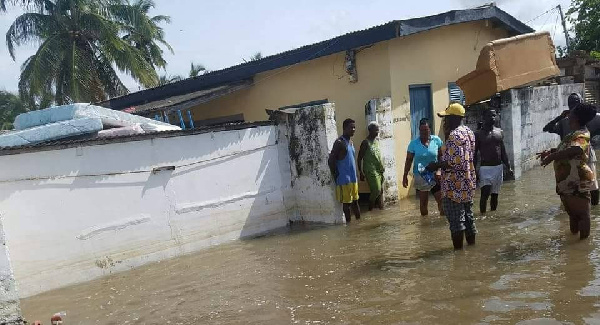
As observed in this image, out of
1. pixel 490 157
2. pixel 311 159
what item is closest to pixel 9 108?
pixel 311 159

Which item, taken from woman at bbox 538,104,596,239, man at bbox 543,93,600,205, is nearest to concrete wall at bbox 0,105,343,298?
man at bbox 543,93,600,205

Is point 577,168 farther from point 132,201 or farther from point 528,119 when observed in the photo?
point 528,119

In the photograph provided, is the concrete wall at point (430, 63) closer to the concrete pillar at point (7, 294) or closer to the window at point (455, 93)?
the window at point (455, 93)

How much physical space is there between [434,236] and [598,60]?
12882 mm

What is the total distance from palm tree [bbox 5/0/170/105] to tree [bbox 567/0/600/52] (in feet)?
62.1

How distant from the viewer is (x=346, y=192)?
25.4ft

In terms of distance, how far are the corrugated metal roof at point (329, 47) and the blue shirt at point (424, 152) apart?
7.53 ft

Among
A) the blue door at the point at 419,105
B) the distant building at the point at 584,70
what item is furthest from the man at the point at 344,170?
the distant building at the point at 584,70

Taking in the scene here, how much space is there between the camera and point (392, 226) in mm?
7367

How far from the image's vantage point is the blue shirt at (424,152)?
7.63 meters

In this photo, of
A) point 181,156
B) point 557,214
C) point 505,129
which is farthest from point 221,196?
point 505,129

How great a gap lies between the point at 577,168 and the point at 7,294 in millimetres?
5534

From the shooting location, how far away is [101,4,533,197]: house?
31.8ft

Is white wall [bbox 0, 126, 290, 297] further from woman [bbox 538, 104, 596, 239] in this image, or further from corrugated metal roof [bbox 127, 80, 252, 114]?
woman [bbox 538, 104, 596, 239]
